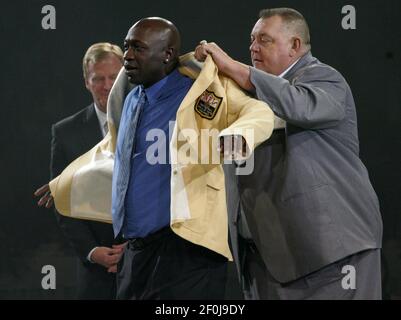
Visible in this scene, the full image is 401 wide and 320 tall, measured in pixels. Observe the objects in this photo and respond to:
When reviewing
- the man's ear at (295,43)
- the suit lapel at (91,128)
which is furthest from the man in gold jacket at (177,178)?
the suit lapel at (91,128)

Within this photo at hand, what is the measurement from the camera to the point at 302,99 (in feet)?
8.47

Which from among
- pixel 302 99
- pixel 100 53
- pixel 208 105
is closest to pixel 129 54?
pixel 208 105

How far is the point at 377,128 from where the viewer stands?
347cm

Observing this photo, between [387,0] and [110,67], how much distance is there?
1.12 meters

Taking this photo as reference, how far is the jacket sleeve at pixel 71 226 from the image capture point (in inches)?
133

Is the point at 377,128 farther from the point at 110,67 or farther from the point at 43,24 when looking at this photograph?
the point at 43,24

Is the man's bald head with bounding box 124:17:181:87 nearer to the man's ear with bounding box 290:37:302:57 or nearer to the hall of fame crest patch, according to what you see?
the hall of fame crest patch

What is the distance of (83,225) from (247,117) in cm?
125

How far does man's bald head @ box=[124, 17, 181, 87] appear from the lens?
98.7 inches

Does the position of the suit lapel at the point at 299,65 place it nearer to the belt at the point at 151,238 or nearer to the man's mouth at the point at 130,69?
the man's mouth at the point at 130,69

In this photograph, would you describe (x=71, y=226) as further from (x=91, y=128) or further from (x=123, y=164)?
(x=123, y=164)

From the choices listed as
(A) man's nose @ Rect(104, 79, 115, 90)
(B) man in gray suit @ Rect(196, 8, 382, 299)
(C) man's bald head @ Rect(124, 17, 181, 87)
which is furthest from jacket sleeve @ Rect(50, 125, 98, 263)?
(C) man's bald head @ Rect(124, 17, 181, 87)

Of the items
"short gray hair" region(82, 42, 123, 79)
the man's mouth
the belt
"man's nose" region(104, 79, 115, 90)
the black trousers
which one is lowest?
the black trousers

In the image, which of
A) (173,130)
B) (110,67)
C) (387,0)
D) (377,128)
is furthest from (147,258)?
(387,0)
